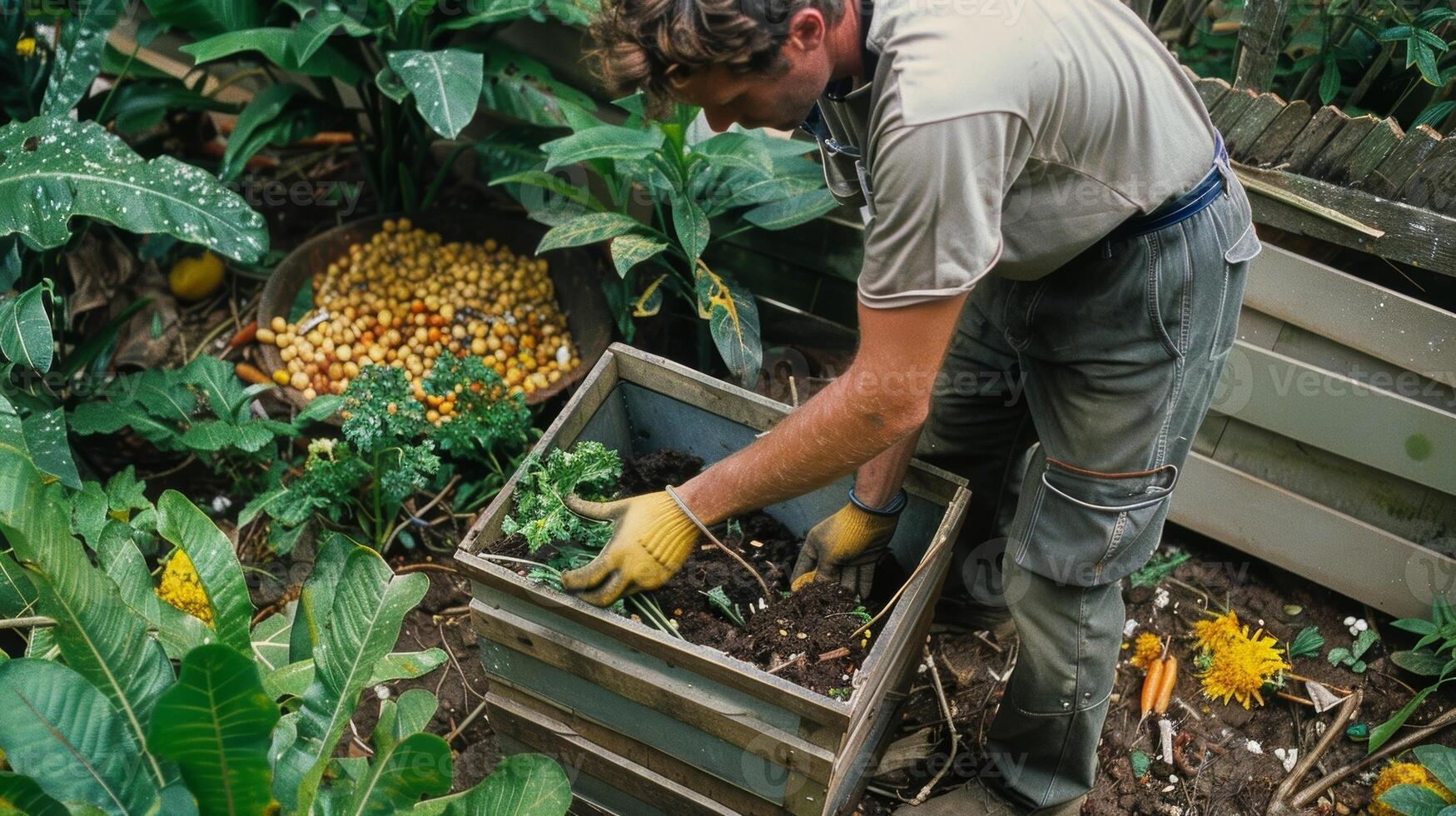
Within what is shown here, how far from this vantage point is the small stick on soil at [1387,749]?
8.39ft

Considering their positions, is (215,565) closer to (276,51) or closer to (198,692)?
(198,692)

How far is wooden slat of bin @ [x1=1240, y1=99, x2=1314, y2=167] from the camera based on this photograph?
2.39 m

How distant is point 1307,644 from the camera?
2764 millimetres

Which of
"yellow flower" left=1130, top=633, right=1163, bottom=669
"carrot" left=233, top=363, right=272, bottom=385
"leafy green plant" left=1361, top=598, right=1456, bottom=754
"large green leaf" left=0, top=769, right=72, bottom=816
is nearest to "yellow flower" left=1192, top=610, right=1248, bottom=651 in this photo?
"yellow flower" left=1130, top=633, right=1163, bottom=669

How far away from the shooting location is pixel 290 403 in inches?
117

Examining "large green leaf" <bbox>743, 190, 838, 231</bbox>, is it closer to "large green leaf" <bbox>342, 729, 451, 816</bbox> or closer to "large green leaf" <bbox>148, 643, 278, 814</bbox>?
"large green leaf" <bbox>342, 729, 451, 816</bbox>

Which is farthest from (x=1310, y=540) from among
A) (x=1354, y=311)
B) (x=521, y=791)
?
(x=521, y=791)

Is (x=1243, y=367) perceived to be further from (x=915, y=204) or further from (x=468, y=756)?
(x=468, y=756)

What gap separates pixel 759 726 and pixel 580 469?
0.58 meters

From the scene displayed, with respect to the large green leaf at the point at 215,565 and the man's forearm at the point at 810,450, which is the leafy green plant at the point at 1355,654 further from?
the large green leaf at the point at 215,565

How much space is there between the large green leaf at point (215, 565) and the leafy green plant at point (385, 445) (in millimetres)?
578

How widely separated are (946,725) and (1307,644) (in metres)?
0.94

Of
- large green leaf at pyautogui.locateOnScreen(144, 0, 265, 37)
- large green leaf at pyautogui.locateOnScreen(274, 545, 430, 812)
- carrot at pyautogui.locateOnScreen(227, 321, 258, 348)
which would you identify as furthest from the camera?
carrot at pyautogui.locateOnScreen(227, 321, 258, 348)

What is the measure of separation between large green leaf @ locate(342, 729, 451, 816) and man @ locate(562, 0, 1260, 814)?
38 cm
